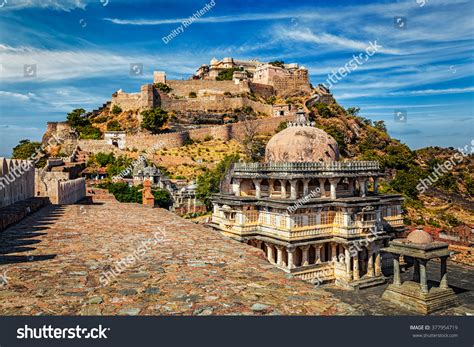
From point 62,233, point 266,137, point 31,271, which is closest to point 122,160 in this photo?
point 266,137

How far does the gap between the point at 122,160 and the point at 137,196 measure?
17.4 metres

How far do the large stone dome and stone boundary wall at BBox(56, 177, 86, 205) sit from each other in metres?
11.8

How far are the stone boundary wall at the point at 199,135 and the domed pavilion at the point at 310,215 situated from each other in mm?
36971

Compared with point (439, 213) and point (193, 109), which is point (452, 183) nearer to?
point (439, 213)

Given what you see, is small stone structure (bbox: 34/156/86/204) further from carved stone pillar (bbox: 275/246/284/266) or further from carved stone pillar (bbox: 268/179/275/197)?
carved stone pillar (bbox: 275/246/284/266)

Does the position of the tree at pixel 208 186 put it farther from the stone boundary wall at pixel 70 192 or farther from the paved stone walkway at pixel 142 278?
the paved stone walkway at pixel 142 278

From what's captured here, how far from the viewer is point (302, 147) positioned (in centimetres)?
2572

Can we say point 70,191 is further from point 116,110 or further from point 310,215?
point 116,110

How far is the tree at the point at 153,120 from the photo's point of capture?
69000 mm

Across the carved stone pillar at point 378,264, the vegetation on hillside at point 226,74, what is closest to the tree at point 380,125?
the vegetation on hillside at point 226,74

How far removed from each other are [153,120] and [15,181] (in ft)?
178

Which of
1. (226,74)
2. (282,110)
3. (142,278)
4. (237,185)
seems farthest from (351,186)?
(226,74)

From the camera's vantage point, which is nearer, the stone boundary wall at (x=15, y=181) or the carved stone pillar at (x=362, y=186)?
the stone boundary wall at (x=15, y=181)

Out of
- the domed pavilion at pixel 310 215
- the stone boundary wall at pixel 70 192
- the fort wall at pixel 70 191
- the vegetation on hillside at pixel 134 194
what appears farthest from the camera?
A: the vegetation on hillside at pixel 134 194
